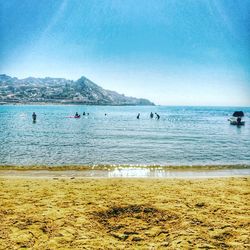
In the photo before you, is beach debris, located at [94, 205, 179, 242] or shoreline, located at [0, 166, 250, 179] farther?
shoreline, located at [0, 166, 250, 179]

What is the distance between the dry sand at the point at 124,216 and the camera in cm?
692

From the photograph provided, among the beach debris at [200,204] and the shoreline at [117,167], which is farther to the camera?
the shoreline at [117,167]

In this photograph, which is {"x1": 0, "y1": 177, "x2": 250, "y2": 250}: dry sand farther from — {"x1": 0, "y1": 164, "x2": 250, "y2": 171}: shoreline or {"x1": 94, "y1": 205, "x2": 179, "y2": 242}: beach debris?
{"x1": 0, "y1": 164, "x2": 250, "y2": 171}: shoreline

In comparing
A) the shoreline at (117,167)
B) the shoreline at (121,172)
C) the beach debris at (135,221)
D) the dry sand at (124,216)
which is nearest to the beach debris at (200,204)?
the dry sand at (124,216)

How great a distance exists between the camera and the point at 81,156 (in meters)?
24.8

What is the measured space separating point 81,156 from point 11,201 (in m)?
14.7

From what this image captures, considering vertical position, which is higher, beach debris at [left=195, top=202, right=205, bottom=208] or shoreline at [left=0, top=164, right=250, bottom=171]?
beach debris at [left=195, top=202, right=205, bottom=208]

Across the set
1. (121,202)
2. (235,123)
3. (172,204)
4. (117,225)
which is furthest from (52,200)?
(235,123)

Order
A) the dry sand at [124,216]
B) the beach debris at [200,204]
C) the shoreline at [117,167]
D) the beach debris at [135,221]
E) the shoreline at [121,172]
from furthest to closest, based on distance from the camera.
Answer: the shoreline at [117,167], the shoreline at [121,172], the beach debris at [200,204], the beach debris at [135,221], the dry sand at [124,216]

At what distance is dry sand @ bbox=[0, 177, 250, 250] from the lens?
6.92m

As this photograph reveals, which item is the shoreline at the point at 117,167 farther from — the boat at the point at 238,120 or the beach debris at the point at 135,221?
the boat at the point at 238,120

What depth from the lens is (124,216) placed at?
875 cm

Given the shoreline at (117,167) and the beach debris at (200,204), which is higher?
the beach debris at (200,204)

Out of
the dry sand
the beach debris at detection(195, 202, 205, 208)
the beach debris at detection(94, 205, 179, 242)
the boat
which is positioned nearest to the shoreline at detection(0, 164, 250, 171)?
the dry sand
